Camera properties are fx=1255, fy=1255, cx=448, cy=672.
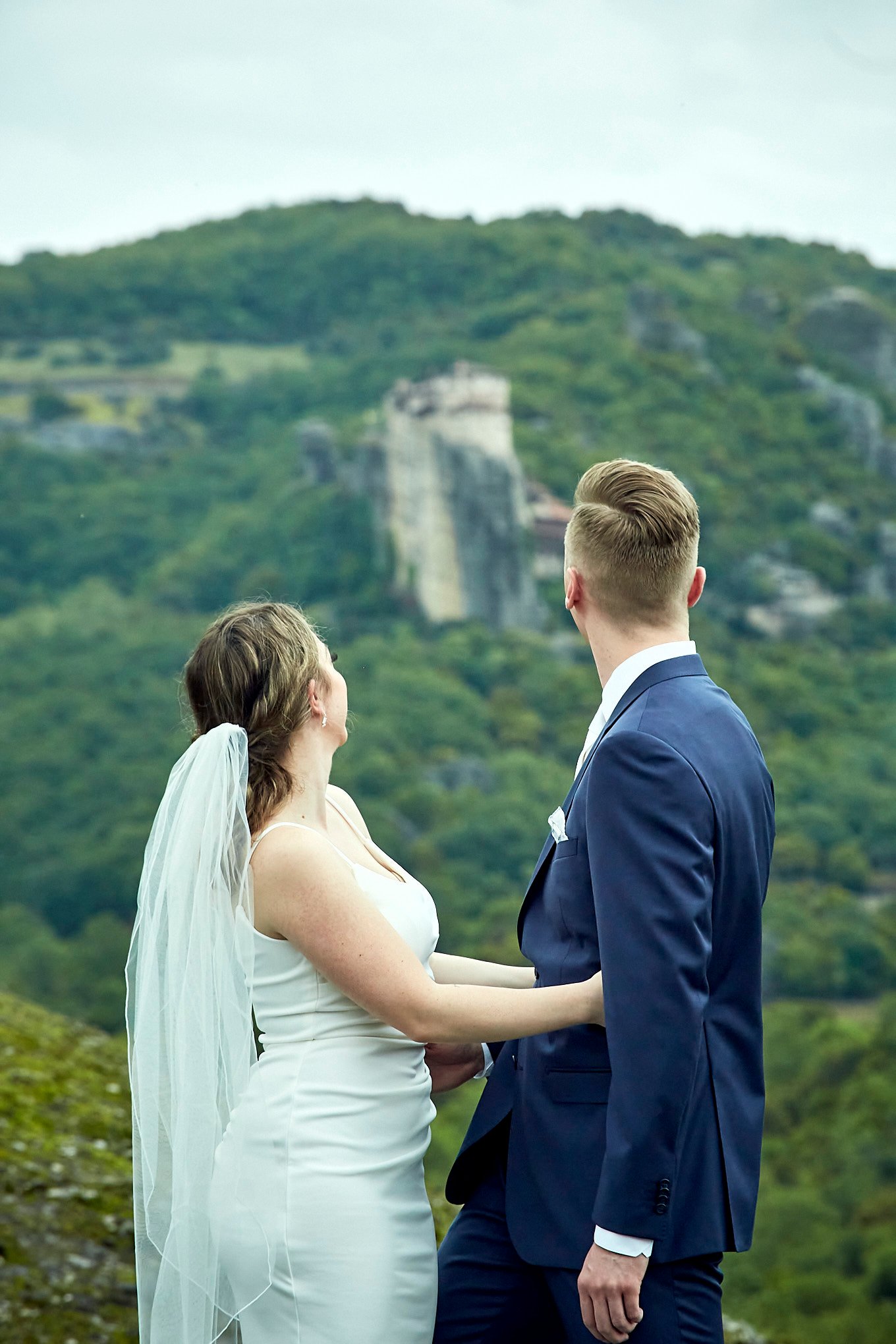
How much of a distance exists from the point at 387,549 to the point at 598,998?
168ft

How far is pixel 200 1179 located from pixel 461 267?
65277 millimetres

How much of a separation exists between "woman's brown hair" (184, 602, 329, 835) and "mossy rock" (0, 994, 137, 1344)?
1.90 metres

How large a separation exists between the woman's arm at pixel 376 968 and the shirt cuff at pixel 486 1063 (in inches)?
18.2

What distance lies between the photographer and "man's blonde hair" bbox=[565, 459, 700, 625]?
85.1 inches

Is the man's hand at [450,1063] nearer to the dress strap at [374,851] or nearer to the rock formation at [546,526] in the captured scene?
the dress strap at [374,851]

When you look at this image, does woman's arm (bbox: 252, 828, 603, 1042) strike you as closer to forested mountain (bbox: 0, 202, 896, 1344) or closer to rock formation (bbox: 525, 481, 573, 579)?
forested mountain (bbox: 0, 202, 896, 1344)

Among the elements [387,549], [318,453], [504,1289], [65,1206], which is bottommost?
[387,549]

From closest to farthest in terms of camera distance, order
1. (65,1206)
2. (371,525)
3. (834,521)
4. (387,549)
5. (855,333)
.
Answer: (65,1206)
(387,549)
(834,521)
(371,525)
(855,333)

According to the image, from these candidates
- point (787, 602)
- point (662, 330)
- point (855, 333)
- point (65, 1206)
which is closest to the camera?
point (65, 1206)

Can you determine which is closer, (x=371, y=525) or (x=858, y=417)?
(x=371, y=525)

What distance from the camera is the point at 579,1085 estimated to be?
7.07ft

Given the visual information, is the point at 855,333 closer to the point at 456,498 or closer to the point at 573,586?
the point at 456,498

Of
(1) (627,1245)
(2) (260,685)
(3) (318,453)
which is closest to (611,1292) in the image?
(1) (627,1245)

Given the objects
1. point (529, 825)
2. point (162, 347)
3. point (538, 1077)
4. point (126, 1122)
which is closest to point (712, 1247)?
point (538, 1077)
